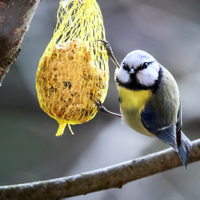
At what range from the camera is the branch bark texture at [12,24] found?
0.76 metres

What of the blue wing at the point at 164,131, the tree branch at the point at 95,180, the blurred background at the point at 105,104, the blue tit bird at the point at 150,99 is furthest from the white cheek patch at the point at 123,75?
the blurred background at the point at 105,104

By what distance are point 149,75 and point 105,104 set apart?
1.20m

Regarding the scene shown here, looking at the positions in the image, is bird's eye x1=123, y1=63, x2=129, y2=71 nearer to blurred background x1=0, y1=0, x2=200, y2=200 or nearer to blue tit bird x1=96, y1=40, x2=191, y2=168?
blue tit bird x1=96, y1=40, x2=191, y2=168

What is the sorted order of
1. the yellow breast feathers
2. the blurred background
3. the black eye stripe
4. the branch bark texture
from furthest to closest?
the blurred background
the yellow breast feathers
the black eye stripe
the branch bark texture

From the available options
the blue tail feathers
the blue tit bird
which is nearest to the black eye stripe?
the blue tit bird

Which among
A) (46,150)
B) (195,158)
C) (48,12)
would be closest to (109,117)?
(46,150)

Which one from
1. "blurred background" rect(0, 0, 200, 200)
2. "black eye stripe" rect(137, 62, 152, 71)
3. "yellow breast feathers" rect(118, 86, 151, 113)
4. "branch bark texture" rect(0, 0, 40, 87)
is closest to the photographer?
"branch bark texture" rect(0, 0, 40, 87)

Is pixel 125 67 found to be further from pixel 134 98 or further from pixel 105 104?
pixel 105 104

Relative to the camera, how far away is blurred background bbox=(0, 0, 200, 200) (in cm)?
221

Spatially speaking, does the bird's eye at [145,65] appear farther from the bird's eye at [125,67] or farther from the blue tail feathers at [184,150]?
the blue tail feathers at [184,150]

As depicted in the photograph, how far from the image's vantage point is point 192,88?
2.32 m

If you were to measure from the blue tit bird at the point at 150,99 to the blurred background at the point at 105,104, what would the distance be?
1050 mm

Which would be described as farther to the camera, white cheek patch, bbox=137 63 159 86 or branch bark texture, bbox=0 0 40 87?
white cheek patch, bbox=137 63 159 86

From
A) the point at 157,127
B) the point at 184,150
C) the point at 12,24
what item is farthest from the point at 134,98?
the point at 12,24
